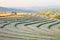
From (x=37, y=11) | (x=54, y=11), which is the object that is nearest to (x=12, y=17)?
(x=37, y=11)

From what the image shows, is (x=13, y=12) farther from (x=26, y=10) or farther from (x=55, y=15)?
(x=55, y=15)

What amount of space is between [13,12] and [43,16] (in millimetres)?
751

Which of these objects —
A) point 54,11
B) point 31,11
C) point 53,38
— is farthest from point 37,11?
point 53,38

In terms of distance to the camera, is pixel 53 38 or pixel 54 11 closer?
pixel 53 38

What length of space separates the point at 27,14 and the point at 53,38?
219 centimetres

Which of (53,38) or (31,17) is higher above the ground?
(53,38)

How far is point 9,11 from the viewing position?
160 inches

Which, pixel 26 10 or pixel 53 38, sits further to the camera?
pixel 26 10

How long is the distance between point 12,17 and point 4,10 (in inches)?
10.4

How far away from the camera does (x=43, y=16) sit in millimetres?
4152

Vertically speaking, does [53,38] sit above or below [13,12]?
above

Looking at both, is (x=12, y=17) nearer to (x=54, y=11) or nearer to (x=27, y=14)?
(x=27, y=14)

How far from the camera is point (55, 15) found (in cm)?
412

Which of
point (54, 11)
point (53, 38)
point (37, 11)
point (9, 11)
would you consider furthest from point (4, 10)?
point (53, 38)
